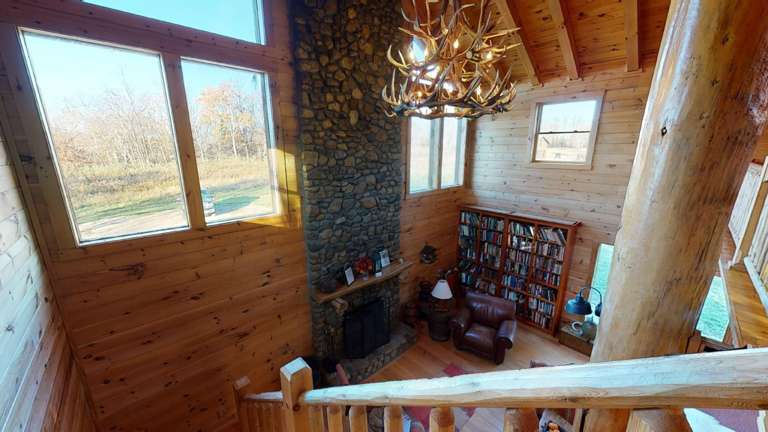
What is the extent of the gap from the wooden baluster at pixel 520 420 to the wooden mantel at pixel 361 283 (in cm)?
318

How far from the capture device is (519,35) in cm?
430

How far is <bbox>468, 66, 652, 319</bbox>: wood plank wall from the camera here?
411 centimetres

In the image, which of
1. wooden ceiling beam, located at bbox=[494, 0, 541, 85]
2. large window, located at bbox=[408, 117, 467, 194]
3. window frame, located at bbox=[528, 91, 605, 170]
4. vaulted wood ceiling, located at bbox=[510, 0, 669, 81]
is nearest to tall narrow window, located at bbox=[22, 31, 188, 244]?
large window, located at bbox=[408, 117, 467, 194]

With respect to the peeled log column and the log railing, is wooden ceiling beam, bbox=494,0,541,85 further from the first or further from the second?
the log railing

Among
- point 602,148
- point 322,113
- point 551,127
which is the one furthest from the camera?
point 551,127

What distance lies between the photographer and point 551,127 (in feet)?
15.9

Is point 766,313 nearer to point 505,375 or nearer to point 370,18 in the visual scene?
point 505,375

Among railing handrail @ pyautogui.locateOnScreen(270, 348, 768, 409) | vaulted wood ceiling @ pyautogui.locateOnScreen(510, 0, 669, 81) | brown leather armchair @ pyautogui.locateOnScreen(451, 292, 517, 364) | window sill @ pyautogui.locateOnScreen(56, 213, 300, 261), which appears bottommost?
brown leather armchair @ pyautogui.locateOnScreen(451, 292, 517, 364)

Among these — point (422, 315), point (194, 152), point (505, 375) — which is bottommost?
point (422, 315)

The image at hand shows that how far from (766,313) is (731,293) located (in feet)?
1.03

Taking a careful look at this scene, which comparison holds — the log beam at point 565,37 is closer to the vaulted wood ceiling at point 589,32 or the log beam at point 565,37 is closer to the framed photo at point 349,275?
the vaulted wood ceiling at point 589,32

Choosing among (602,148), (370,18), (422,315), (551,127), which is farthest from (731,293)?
(370,18)

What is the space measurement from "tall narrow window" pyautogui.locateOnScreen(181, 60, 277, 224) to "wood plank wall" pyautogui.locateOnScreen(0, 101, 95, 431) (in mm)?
1127

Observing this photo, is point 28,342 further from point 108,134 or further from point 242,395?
point 108,134
